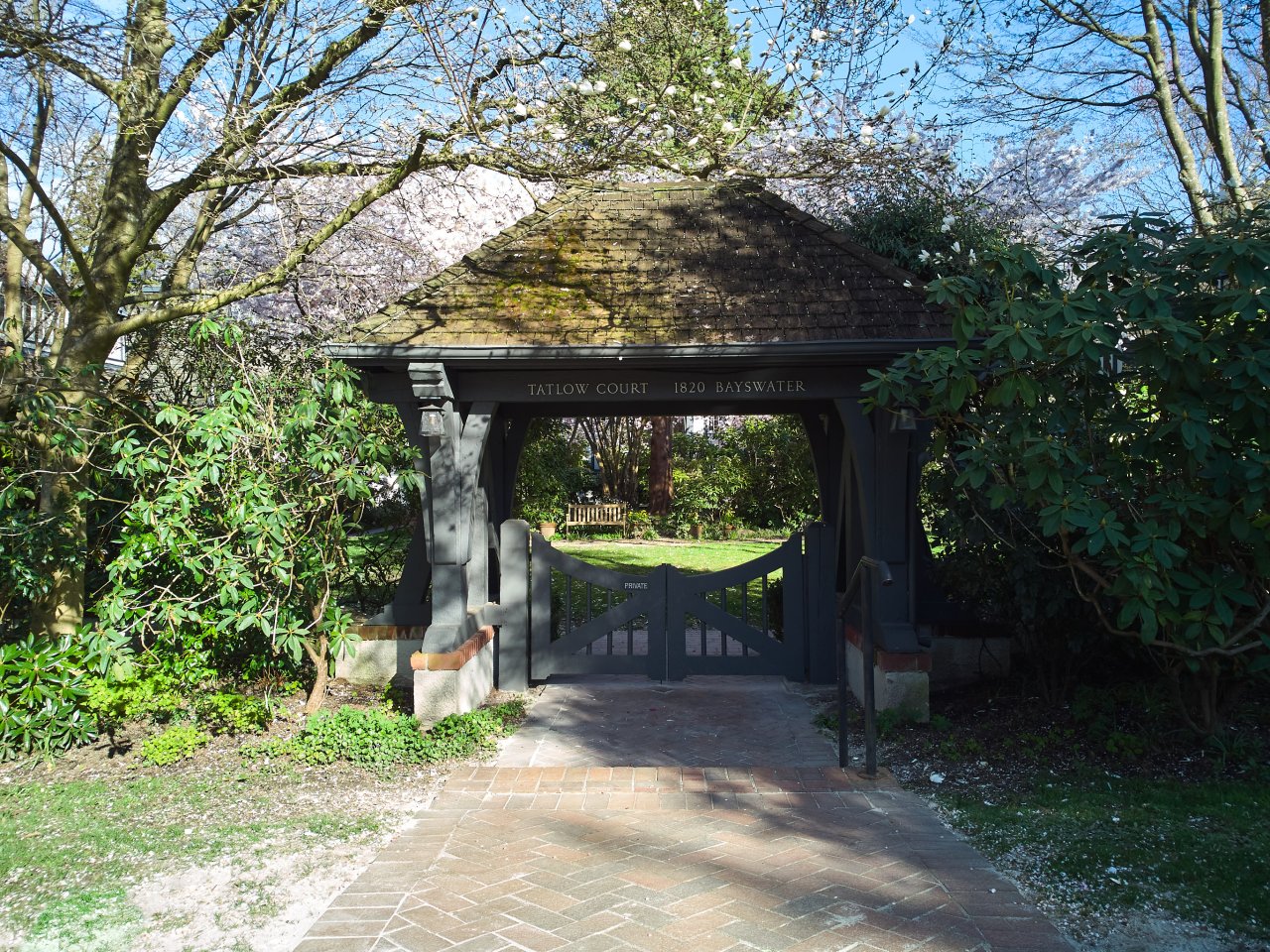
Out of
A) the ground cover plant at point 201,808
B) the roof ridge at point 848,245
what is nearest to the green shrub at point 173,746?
the ground cover plant at point 201,808

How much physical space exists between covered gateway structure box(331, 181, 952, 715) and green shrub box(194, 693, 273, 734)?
1252 millimetres

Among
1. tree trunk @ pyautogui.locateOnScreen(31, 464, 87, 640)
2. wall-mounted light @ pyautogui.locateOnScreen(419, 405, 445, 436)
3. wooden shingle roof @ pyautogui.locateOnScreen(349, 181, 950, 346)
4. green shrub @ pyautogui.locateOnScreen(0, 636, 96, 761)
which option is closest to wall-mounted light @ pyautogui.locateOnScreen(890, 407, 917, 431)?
wooden shingle roof @ pyautogui.locateOnScreen(349, 181, 950, 346)

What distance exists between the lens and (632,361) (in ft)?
24.5

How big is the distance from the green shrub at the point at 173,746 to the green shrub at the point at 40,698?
1.71 feet

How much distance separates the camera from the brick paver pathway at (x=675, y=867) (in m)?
4.09

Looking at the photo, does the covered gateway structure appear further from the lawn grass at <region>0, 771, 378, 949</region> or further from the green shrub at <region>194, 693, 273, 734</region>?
the lawn grass at <region>0, 771, 378, 949</region>

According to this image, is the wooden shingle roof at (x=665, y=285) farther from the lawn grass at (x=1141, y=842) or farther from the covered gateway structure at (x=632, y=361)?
the lawn grass at (x=1141, y=842)

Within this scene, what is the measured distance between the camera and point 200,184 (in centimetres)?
760

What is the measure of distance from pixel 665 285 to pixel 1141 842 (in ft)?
17.1

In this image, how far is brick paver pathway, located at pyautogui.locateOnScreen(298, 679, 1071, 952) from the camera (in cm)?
409

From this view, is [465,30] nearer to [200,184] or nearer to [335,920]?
[200,184]

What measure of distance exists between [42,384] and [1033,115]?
11255mm

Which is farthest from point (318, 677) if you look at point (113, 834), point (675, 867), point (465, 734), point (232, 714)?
point (675, 867)

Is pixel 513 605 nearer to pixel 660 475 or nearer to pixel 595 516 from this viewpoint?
pixel 595 516
